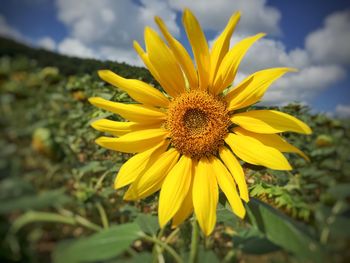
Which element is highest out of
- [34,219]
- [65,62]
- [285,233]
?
[65,62]

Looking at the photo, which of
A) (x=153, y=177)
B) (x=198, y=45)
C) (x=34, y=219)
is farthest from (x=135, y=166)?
(x=34, y=219)

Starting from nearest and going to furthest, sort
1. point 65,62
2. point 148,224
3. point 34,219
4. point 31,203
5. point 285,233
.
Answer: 1. point 285,233
2. point 31,203
3. point 148,224
4. point 34,219
5. point 65,62

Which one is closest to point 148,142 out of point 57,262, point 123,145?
point 123,145

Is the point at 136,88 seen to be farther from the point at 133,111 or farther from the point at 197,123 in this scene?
the point at 197,123

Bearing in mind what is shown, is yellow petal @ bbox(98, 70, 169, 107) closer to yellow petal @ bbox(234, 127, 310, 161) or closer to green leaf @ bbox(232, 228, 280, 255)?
yellow petal @ bbox(234, 127, 310, 161)

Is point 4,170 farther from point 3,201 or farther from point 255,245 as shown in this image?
point 255,245

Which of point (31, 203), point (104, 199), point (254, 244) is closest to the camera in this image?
point (254, 244)
